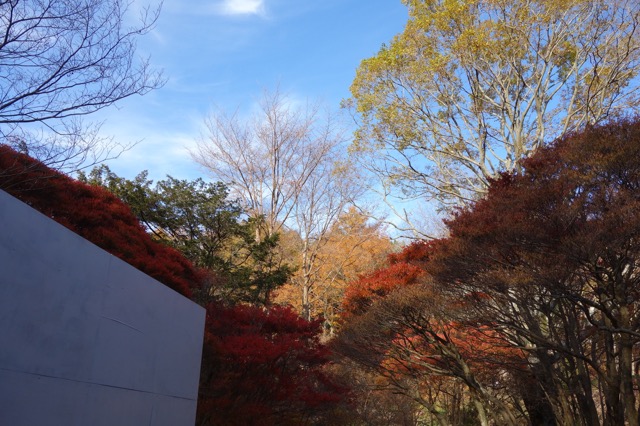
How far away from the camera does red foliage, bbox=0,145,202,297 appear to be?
17.8ft

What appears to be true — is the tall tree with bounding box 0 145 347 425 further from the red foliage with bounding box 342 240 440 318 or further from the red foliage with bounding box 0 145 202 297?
the red foliage with bounding box 342 240 440 318

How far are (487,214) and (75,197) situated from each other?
17.0 ft

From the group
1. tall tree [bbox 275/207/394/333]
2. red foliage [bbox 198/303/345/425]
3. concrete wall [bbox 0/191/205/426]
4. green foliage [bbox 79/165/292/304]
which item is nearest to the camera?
concrete wall [bbox 0/191/205/426]

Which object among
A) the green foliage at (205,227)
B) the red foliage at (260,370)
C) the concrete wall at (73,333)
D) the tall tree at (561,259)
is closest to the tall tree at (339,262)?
the green foliage at (205,227)

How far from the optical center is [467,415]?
44.6 feet

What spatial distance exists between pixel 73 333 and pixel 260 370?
519 cm

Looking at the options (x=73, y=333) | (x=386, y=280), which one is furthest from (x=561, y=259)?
(x=386, y=280)

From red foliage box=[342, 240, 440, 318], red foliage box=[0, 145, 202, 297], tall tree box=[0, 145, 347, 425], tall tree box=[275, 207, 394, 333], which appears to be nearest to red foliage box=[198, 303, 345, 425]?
tall tree box=[0, 145, 347, 425]

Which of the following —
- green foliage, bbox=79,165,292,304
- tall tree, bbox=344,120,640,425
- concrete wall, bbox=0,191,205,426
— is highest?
green foliage, bbox=79,165,292,304

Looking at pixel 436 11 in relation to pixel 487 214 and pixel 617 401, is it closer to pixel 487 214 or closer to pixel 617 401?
pixel 487 214

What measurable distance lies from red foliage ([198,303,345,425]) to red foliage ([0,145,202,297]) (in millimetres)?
1350

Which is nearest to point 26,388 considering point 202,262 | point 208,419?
point 208,419

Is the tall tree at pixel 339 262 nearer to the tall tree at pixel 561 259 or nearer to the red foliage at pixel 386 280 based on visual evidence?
the red foliage at pixel 386 280

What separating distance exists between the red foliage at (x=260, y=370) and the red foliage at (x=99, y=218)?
1.35 m
